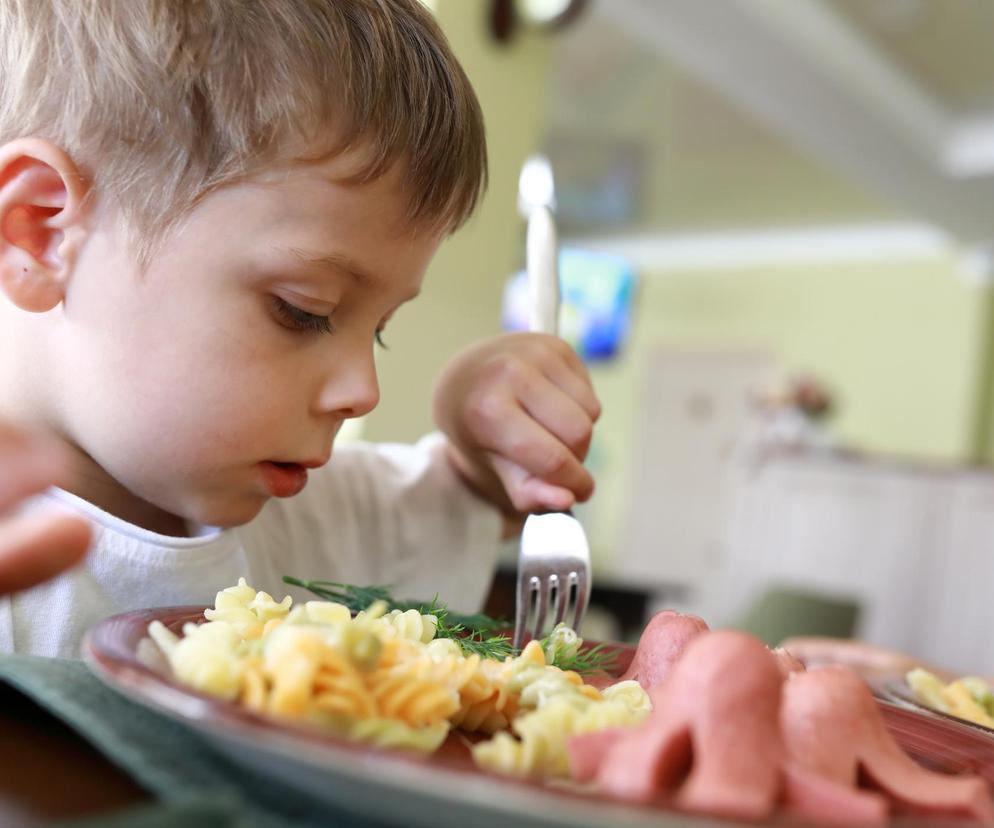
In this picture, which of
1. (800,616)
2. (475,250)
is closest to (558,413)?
(800,616)

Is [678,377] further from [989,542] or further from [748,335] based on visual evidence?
[989,542]

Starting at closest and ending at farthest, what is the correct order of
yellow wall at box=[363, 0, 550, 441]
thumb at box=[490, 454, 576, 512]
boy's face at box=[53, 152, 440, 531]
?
boy's face at box=[53, 152, 440, 531] < thumb at box=[490, 454, 576, 512] < yellow wall at box=[363, 0, 550, 441]

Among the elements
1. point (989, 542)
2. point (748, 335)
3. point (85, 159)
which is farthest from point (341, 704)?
point (748, 335)

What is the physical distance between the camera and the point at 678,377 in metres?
7.67

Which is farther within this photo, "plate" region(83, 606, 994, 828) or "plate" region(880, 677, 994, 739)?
"plate" region(880, 677, 994, 739)

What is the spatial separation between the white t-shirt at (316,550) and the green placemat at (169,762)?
21cm

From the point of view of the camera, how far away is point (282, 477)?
598 mm

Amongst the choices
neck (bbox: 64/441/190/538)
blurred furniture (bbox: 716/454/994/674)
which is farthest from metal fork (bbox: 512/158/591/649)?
blurred furniture (bbox: 716/454/994/674)

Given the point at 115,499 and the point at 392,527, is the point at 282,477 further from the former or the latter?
the point at 392,527

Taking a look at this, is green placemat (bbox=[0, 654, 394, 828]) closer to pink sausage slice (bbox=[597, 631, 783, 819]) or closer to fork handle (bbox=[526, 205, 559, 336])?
pink sausage slice (bbox=[597, 631, 783, 819])

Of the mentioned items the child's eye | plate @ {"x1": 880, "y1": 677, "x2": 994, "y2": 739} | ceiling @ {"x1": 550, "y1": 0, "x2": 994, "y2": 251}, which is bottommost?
plate @ {"x1": 880, "y1": 677, "x2": 994, "y2": 739}

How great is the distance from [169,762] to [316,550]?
20.1 inches

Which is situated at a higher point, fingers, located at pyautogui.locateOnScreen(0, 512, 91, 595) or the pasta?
fingers, located at pyautogui.locateOnScreen(0, 512, 91, 595)

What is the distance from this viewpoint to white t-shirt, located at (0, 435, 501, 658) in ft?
1.81
